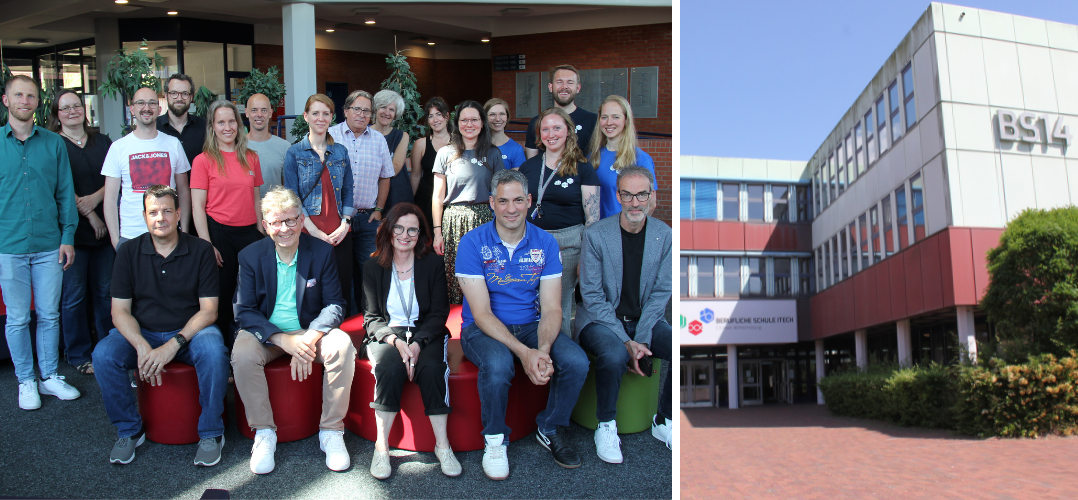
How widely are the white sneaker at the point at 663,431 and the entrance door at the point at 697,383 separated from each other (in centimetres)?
2742

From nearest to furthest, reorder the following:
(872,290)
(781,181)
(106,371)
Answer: (106,371)
(872,290)
(781,181)

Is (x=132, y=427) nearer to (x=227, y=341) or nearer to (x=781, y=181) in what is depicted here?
(x=227, y=341)

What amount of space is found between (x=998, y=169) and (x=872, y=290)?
21.7 ft

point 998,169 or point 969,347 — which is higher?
point 998,169

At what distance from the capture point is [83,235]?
10.3ft

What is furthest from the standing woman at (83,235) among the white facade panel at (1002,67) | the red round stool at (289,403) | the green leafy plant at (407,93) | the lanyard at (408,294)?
the white facade panel at (1002,67)

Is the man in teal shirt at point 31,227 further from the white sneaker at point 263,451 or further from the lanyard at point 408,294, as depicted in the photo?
the lanyard at point 408,294

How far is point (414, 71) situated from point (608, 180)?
794 cm

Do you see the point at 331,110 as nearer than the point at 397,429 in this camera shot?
No

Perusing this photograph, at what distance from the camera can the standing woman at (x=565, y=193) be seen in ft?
9.64

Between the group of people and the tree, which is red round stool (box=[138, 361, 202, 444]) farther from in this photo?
the tree

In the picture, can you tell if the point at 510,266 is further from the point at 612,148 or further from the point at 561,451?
the point at 612,148

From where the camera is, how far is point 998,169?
2036cm

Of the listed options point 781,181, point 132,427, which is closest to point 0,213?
point 132,427
